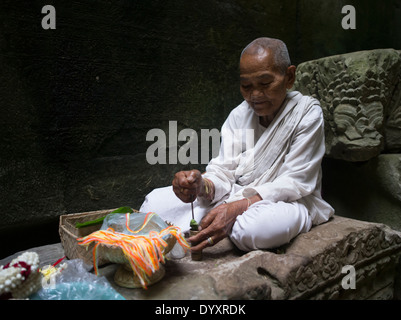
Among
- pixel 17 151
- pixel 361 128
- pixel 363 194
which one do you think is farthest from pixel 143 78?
pixel 363 194

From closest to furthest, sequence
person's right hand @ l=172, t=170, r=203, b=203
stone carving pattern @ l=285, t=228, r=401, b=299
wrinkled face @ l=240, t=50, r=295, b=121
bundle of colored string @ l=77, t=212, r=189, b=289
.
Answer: bundle of colored string @ l=77, t=212, r=189, b=289 < stone carving pattern @ l=285, t=228, r=401, b=299 < person's right hand @ l=172, t=170, r=203, b=203 < wrinkled face @ l=240, t=50, r=295, b=121

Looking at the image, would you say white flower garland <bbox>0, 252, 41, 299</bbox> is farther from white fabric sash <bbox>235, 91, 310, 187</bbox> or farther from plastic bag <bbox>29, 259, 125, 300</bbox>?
white fabric sash <bbox>235, 91, 310, 187</bbox>

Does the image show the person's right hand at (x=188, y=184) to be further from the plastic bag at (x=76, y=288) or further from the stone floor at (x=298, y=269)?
the plastic bag at (x=76, y=288)

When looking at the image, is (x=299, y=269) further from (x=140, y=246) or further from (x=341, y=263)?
(x=140, y=246)

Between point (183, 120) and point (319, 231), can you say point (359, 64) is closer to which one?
point (319, 231)

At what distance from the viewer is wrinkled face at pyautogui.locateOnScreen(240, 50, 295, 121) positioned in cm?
199

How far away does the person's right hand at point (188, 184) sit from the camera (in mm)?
1872

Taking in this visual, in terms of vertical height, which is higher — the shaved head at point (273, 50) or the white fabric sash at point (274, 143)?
the shaved head at point (273, 50)

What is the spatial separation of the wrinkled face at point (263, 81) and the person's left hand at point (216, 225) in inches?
28.0

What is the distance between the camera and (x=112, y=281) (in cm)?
152

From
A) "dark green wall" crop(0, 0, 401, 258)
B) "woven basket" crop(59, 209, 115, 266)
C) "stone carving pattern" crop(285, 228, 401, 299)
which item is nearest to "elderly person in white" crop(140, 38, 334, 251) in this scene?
"stone carving pattern" crop(285, 228, 401, 299)

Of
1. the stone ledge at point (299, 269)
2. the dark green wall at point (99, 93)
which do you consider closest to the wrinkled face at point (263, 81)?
the stone ledge at point (299, 269)

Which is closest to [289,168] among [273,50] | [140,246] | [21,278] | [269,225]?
[269,225]

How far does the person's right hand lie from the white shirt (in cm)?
27
